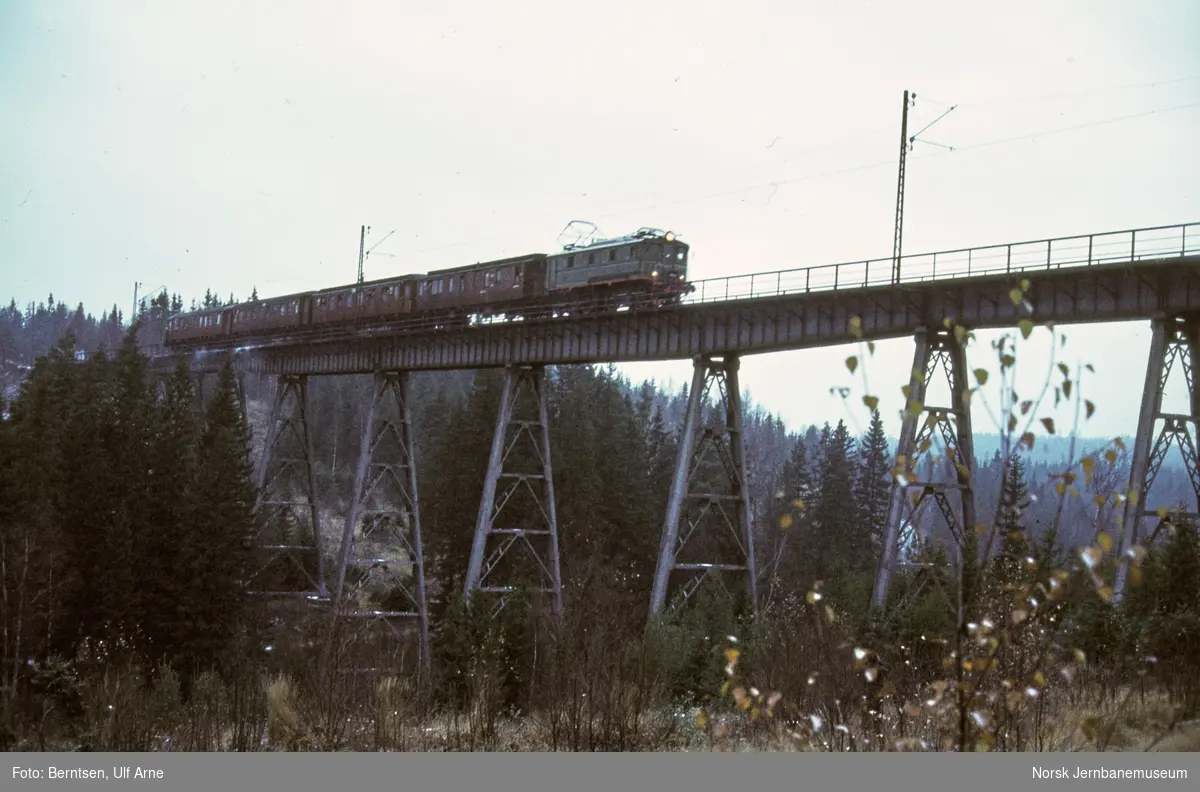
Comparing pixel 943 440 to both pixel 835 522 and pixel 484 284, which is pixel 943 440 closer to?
pixel 484 284

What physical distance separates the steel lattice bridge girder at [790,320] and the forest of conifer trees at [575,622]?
310 centimetres

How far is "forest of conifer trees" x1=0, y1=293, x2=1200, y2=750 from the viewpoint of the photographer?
9250 mm

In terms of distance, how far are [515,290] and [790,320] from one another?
1074 centimetres

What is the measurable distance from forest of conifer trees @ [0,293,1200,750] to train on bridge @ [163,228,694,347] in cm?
579

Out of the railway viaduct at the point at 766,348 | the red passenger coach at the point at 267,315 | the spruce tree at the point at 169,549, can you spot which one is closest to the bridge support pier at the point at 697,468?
the railway viaduct at the point at 766,348

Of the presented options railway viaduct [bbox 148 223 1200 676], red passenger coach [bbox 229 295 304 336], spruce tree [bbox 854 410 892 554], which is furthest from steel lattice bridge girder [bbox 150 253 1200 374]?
spruce tree [bbox 854 410 892 554]

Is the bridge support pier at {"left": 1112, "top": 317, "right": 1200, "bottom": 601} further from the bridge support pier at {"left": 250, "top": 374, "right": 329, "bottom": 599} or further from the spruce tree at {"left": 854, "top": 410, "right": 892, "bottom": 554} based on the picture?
the spruce tree at {"left": 854, "top": 410, "right": 892, "bottom": 554}

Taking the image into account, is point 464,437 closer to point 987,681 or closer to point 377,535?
point 377,535

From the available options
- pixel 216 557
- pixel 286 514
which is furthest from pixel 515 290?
pixel 286 514

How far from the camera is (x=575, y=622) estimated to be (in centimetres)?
1313

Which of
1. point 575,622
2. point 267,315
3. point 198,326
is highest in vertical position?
point 198,326

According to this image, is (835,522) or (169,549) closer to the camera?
(169,549)

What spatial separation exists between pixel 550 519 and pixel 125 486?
41.7 ft

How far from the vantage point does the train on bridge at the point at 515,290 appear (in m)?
26.9
